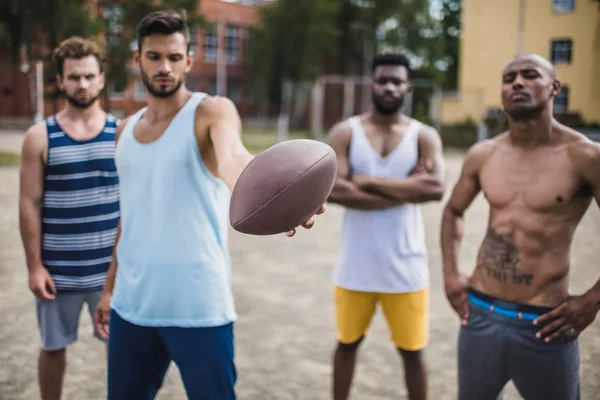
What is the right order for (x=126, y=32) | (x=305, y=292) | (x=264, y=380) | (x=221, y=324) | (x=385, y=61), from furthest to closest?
(x=126, y=32)
(x=305, y=292)
(x=264, y=380)
(x=385, y=61)
(x=221, y=324)

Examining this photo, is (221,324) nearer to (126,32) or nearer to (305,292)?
(305,292)

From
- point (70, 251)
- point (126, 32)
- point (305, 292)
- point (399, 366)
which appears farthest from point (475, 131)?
point (70, 251)

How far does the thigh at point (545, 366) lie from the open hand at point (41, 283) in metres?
2.28

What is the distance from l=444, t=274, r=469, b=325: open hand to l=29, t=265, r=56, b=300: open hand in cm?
202

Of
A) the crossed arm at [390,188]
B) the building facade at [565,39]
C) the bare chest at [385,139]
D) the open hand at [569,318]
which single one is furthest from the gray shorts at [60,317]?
the building facade at [565,39]

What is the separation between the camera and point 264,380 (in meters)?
3.96

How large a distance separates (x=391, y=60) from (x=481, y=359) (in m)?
1.82

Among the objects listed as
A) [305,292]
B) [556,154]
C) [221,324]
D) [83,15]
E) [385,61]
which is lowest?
[305,292]

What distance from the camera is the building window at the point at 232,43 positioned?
39.7m

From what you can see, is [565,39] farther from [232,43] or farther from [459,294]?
[232,43]

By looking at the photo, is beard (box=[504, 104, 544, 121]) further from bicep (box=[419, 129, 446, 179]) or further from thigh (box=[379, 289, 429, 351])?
thigh (box=[379, 289, 429, 351])

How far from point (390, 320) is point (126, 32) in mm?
21938

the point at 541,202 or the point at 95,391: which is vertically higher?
the point at 541,202

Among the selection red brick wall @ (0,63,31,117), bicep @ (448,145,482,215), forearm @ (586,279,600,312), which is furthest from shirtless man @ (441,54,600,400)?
red brick wall @ (0,63,31,117)
